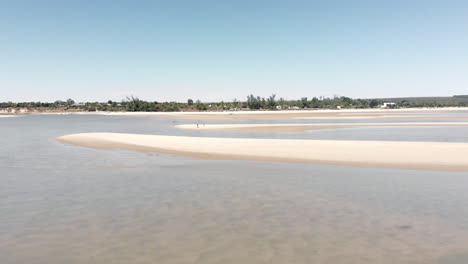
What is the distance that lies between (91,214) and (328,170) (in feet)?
37.1

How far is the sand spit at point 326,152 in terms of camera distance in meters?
18.9

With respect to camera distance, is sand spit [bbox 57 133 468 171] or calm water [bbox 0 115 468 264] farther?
sand spit [bbox 57 133 468 171]

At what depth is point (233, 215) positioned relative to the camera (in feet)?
33.8

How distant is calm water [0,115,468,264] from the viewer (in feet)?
25.0

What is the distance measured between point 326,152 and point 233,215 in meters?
13.5

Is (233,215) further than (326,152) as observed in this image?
No

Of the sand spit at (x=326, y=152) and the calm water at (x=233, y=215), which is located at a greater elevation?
the sand spit at (x=326, y=152)

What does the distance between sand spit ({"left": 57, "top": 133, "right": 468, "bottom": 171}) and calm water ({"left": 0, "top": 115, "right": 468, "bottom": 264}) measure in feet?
7.35

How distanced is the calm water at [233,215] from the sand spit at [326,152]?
2241mm

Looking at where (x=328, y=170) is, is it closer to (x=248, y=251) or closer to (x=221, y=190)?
(x=221, y=190)

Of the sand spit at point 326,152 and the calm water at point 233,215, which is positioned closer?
the calm water at point 233,215

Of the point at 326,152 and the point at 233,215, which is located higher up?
the point at 326,152

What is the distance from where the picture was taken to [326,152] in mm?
22328

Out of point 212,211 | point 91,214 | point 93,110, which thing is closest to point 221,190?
point 212,211
